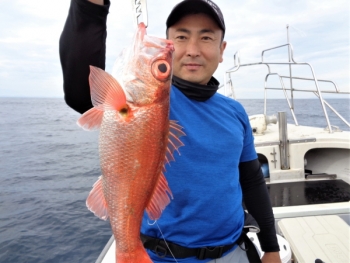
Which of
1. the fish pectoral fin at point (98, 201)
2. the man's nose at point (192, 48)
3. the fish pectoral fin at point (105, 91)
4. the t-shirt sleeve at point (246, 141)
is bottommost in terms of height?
the fish pectoral fin at point (98, 201)

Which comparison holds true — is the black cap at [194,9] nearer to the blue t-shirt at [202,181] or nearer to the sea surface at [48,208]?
the blue t-shirt at [202,181]

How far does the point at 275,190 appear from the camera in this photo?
539cm

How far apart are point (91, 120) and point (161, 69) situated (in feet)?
1.24

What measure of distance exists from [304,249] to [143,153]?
2.83m

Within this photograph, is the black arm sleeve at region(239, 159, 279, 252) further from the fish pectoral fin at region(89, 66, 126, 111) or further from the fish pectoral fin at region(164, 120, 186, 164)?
the fish pectoral fin at region(89, 66, 126, 111)

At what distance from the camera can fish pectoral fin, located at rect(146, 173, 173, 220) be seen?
1286 millimetres

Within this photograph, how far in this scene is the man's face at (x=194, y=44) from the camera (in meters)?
1.88

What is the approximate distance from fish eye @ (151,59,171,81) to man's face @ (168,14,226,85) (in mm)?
659

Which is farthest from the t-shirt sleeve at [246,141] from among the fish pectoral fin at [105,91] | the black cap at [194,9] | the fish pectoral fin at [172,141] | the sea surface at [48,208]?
the sea surface at [48,208]

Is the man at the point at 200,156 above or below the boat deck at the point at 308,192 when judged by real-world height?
above

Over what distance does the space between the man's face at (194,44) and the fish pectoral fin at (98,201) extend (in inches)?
39.0

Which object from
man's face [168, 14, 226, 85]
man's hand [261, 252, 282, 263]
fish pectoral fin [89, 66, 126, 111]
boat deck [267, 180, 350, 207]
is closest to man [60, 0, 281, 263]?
man's face [168, 14, 226, 85]

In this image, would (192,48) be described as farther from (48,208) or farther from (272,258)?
(48,208)

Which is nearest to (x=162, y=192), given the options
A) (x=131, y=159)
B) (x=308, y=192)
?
(x=131, y=159)
